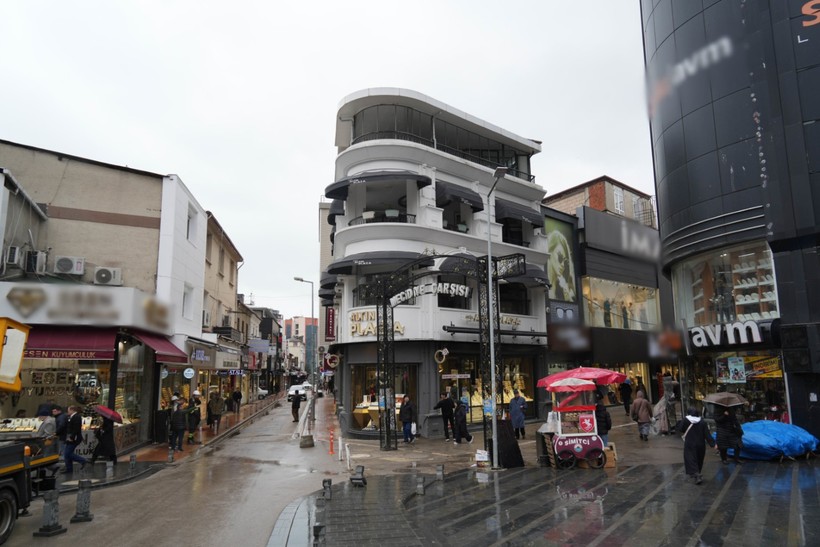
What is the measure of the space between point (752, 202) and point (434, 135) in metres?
13.6

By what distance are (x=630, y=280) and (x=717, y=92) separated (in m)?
19.2

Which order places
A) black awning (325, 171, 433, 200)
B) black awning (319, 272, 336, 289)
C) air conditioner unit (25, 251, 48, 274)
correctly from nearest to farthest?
air conditioner unit (25, 251, 48, 274), black awning (325, 171, 433, 200), black awning (319, 272, 336, 289)

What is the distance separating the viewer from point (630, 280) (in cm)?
3672

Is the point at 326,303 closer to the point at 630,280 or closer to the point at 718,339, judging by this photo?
the point at 630,280

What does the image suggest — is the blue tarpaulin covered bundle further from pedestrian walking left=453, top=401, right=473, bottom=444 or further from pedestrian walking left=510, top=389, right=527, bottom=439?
pedestrian walking left=453, top=401, right=473, bottom=444

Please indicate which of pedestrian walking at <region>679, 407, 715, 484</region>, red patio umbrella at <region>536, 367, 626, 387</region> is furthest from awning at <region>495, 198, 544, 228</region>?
pedestrian walking at <region>679, 407, 715, 484</region>

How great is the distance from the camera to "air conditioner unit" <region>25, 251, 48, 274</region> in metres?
18.5

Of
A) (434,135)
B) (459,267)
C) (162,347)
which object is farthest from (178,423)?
(434,135)

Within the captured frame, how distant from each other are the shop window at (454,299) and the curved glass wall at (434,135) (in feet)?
20.6

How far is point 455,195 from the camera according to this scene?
82.9 feet

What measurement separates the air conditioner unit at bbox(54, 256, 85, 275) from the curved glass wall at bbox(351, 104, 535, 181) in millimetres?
12945

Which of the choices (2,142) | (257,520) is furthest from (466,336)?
(2,142)

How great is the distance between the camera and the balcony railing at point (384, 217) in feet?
82.9

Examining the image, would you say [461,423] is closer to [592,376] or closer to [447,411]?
[447,411]
